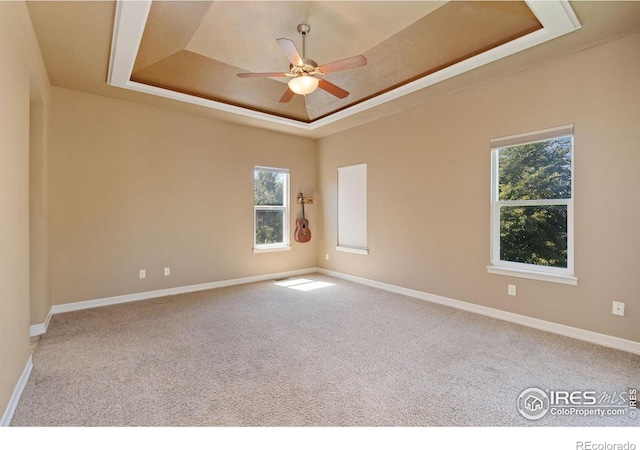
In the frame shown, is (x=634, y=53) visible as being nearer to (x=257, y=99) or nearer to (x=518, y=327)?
(x=518, y=327)

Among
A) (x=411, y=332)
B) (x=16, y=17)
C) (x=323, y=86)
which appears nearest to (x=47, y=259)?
(x=16, y=17)

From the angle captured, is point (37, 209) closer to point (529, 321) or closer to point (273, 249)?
point (273, 249)

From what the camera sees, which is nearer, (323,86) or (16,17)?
(16,17)

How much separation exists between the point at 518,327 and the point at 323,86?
3.23m

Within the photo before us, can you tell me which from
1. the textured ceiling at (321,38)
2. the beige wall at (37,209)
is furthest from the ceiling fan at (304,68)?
the beige wall at (37,209)

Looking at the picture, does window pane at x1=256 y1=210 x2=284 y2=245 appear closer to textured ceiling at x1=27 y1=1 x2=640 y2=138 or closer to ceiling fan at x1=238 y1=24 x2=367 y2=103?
textured ceiling at x1=27 y1=1 x2=640 y2=138

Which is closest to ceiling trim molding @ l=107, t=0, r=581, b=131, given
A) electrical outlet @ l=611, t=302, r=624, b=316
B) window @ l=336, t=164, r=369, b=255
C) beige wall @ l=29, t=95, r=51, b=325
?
beige wall @ l=29, t=95, r=51, b=325

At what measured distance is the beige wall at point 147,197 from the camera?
12.4 ft

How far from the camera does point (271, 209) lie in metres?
5.66

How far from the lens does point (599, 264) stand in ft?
9.41

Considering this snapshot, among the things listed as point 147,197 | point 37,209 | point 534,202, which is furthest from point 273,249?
point 534,202

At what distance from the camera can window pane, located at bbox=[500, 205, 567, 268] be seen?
10.4 ft

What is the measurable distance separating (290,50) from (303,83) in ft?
1.32

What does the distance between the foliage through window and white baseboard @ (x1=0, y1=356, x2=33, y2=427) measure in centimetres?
429
